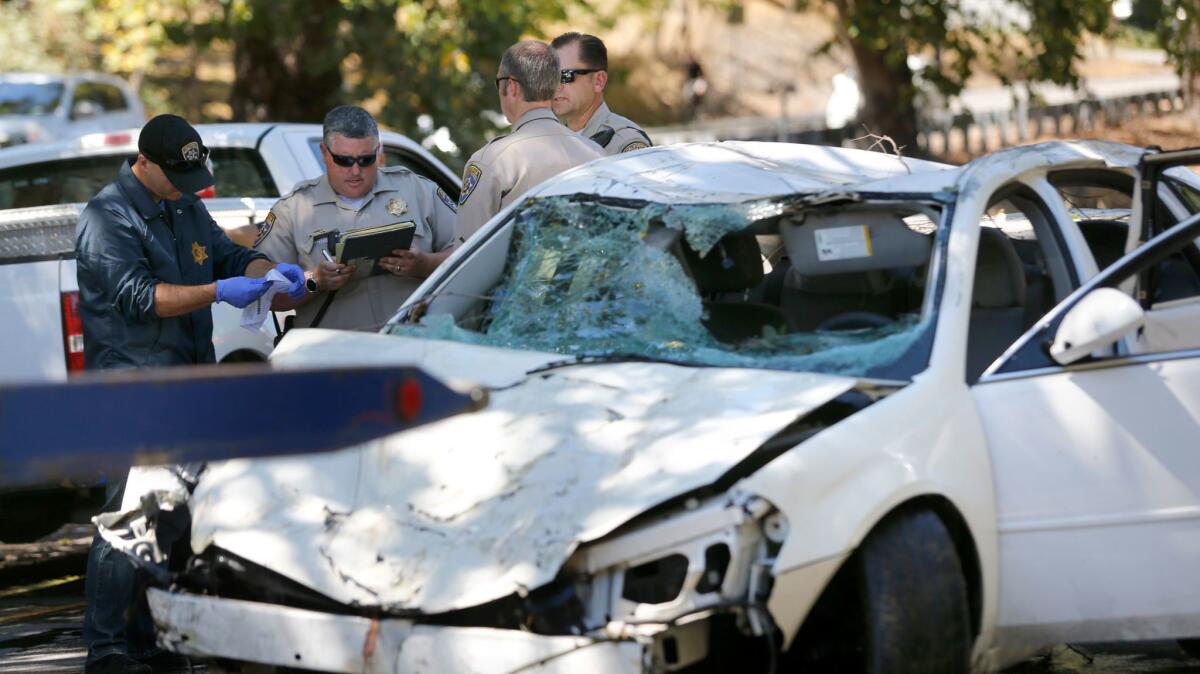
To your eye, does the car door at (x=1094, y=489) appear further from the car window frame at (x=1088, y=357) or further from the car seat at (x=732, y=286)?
the car seat at (x=732, y=286)

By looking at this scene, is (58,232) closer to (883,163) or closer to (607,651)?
(883,163)

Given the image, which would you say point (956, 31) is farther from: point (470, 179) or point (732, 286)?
point (732, 286)

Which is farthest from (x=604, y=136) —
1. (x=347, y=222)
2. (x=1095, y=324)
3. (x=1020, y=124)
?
(x=1020, y=124)

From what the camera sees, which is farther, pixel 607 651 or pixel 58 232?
pixel 58 232

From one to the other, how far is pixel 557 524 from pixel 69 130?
19592 millimetres

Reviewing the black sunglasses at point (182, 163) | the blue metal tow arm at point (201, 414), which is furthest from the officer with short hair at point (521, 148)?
the blue metal tow arm at point (201, 414)

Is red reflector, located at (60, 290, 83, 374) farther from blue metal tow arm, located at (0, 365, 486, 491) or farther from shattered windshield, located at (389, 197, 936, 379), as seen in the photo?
blue metal tow arm, located at (0, 365, 486, 491)

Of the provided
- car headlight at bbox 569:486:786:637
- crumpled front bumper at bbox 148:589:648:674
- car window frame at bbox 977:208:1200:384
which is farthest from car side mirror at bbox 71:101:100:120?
car headlight at bbox 569:486:786:637

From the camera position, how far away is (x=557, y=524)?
13.2ft

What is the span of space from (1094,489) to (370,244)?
110 inches

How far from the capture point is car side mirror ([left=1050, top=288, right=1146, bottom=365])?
440 cm

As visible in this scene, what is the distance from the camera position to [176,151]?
5.81 metres

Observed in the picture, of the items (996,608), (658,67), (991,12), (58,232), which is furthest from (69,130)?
(658,67)

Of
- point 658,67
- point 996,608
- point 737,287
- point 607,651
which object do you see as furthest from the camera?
point 658,67
